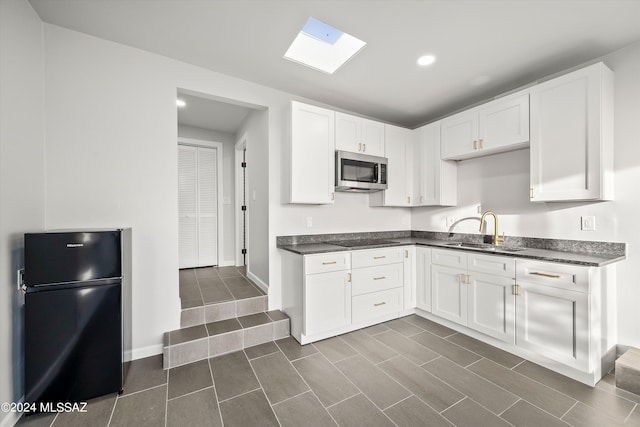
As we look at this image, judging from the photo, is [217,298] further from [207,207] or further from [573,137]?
[573,137]

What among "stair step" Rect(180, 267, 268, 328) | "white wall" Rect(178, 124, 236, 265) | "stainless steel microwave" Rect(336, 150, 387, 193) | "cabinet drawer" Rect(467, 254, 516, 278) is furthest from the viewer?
"white wall" Rect(178, 124, 236, 265)

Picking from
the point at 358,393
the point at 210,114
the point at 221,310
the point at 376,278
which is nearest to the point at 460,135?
the point at 376,278

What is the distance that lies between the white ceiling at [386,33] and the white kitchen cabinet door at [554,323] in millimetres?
1966

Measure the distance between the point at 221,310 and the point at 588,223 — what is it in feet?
11.5

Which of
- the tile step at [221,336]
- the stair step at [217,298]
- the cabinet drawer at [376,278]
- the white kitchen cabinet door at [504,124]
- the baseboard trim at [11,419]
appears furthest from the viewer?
the cabinet drawer at [376,278]

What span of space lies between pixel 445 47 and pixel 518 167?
149 centimetres

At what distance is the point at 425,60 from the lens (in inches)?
93.5

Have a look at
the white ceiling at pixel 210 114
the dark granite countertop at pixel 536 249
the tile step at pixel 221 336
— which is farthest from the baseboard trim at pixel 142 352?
the white ceiling at pixel 210 114

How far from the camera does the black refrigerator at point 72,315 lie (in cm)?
160

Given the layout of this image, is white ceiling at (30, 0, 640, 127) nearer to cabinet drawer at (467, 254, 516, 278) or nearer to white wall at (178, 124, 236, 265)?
cabinet drawer at (467, 254, 516, 278)

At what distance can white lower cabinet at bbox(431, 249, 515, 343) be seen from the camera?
232cm

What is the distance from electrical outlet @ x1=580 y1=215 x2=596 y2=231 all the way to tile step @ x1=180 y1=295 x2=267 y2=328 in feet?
10.2

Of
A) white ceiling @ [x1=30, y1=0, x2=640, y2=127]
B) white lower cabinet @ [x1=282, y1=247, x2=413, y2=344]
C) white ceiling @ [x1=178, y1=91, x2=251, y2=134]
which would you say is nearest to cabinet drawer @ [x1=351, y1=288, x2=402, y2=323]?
white lower cabinet @ [x1=282, y1=247, x2=413, y2=344]

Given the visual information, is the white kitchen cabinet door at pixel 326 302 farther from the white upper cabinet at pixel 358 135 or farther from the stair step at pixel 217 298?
the white upper cabinet at pixel 358 135
